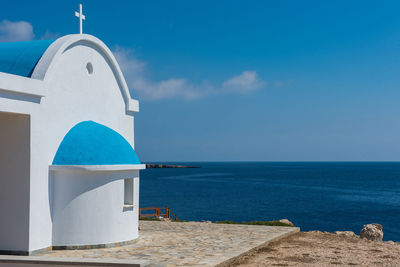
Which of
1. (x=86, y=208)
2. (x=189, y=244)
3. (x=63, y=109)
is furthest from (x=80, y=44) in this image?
(x=189, y=244)

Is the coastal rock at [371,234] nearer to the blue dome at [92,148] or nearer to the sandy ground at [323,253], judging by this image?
the sandy ground at [323,253]

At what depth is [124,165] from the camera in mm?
→ 14055

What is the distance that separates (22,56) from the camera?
44.7ft

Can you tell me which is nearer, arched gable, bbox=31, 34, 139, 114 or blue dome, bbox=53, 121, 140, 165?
arched gable, bbox=31, 34, 139, 114

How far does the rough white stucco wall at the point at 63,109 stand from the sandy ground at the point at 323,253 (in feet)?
18.8

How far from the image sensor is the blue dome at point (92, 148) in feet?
43.6

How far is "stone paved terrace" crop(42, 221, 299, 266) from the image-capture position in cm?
1225

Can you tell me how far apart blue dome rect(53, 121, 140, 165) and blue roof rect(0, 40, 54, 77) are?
93.3 inches

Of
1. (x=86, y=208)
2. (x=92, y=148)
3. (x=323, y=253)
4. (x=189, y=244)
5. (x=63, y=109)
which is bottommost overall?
(x=323, y=253)

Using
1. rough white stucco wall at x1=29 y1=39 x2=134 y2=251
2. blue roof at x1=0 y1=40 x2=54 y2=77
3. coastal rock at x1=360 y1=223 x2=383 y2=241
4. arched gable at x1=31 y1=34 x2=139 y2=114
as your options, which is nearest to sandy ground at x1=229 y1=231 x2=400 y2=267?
coastal rock at x1=360 y1=223 x2=383 y2=241

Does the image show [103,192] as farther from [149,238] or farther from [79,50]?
[79,50]

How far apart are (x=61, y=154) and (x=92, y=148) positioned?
95 cm

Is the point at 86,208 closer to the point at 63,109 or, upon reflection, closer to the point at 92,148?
the point at 92,148

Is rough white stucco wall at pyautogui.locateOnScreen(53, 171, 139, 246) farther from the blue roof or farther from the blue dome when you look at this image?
the blue roof
